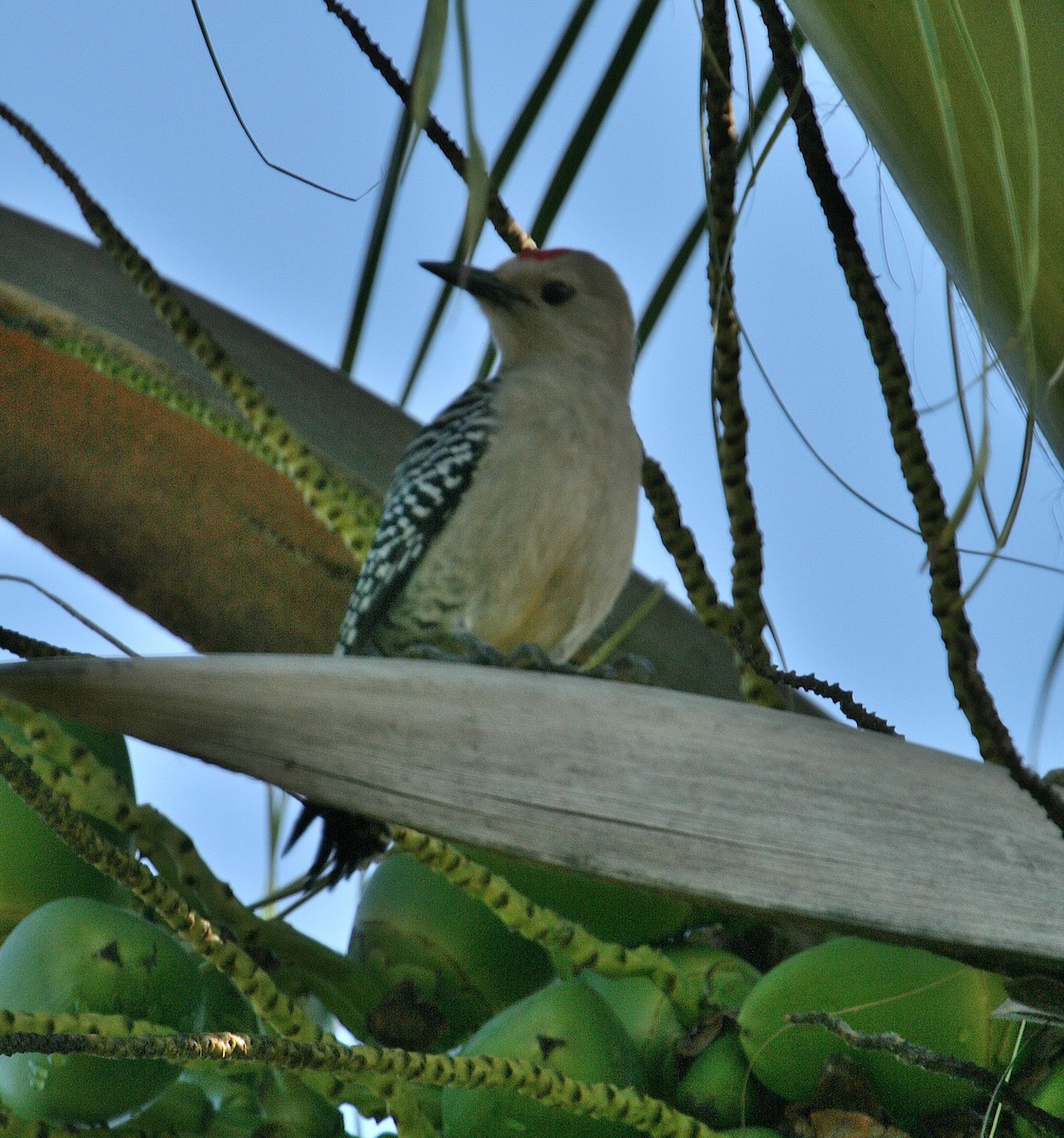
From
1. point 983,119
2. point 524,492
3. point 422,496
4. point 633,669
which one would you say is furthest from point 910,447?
point 422,496

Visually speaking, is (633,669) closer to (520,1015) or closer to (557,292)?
(520,1015)

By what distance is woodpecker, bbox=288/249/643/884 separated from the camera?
1.49 m

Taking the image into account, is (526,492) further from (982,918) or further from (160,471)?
(982,918)

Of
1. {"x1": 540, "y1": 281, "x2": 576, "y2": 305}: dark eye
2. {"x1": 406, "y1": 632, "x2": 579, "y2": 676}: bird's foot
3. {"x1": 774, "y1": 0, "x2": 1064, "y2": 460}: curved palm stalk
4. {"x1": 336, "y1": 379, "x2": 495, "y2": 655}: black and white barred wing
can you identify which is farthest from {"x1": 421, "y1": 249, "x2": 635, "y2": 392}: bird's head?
{"x1": 774, "y1": 0, "x2": 1064, "y2": 460}: curved palm stalk

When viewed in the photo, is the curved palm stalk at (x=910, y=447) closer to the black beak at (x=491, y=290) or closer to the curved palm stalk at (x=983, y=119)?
the curved palm stalk at (x=983, y=119)

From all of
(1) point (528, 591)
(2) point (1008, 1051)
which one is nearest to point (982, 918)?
(2) point (1008, 1051)

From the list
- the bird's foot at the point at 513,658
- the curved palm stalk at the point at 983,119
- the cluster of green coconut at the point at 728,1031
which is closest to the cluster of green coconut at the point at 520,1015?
the cluster of green coconut at the point at 728,1031

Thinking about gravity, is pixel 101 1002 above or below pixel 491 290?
below

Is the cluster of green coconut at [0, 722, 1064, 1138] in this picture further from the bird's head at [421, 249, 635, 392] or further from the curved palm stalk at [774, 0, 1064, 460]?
the bird's head at [421, 249, 635, 392]

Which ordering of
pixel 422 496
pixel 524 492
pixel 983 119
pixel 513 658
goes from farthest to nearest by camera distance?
pixel 422 496 < pixel 524 492 < pixel 513 658 < pixel 983 119

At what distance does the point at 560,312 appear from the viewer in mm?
1755

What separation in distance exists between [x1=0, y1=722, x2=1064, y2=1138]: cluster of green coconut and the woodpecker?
0.49 meters

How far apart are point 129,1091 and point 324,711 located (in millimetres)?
355

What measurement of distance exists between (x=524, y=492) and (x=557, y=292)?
1.13ft
